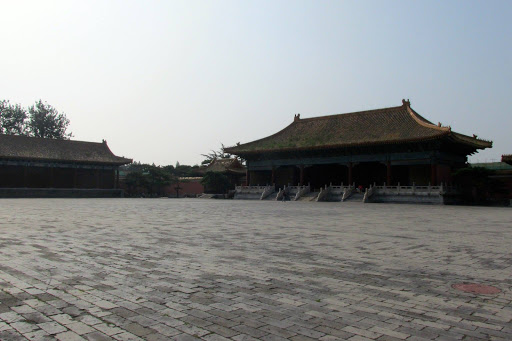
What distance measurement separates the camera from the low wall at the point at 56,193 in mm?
38688

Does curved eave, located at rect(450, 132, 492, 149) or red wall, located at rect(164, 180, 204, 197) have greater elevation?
curved eave, located at rect(450, 132, 492, 149)

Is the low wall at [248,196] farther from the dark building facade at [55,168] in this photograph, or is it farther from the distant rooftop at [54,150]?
the dark building facade at [55,168]

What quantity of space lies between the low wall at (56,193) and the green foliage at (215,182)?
976 centimetres

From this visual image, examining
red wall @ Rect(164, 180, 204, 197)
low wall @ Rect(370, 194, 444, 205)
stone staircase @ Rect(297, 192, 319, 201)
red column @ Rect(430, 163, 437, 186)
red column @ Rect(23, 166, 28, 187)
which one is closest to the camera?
low wall @ Rect(370, 194, 444, 205)

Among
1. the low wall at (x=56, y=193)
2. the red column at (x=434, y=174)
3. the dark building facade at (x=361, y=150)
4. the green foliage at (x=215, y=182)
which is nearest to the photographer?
the red column at (x=434, y=174)

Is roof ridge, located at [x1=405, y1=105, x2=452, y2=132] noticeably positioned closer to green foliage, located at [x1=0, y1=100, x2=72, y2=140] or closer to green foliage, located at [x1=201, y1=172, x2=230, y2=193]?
green foliage, located at [x1=201, y1=172, x2=230, y2=193]

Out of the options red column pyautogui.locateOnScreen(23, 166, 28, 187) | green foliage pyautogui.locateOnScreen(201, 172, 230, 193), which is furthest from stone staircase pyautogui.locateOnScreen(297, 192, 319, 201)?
red column pyautogui.locateOnScreen(23, 166, 28, 187)

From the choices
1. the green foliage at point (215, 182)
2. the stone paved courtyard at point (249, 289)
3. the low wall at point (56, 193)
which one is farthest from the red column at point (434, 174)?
the low wall at point (56, 193)

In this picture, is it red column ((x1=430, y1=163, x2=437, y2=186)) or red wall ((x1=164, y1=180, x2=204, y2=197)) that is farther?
red wall ((x1=164, y1=180, x2=204, y2=197))

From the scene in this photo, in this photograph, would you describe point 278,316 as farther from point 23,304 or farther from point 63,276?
point 63,276

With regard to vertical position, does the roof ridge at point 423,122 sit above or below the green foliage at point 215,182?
above

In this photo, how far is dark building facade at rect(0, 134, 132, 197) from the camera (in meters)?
39.7

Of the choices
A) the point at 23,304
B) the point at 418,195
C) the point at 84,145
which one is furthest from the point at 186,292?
the point at 84,145

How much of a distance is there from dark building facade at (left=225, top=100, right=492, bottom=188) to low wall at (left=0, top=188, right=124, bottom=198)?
1471 centimetres
